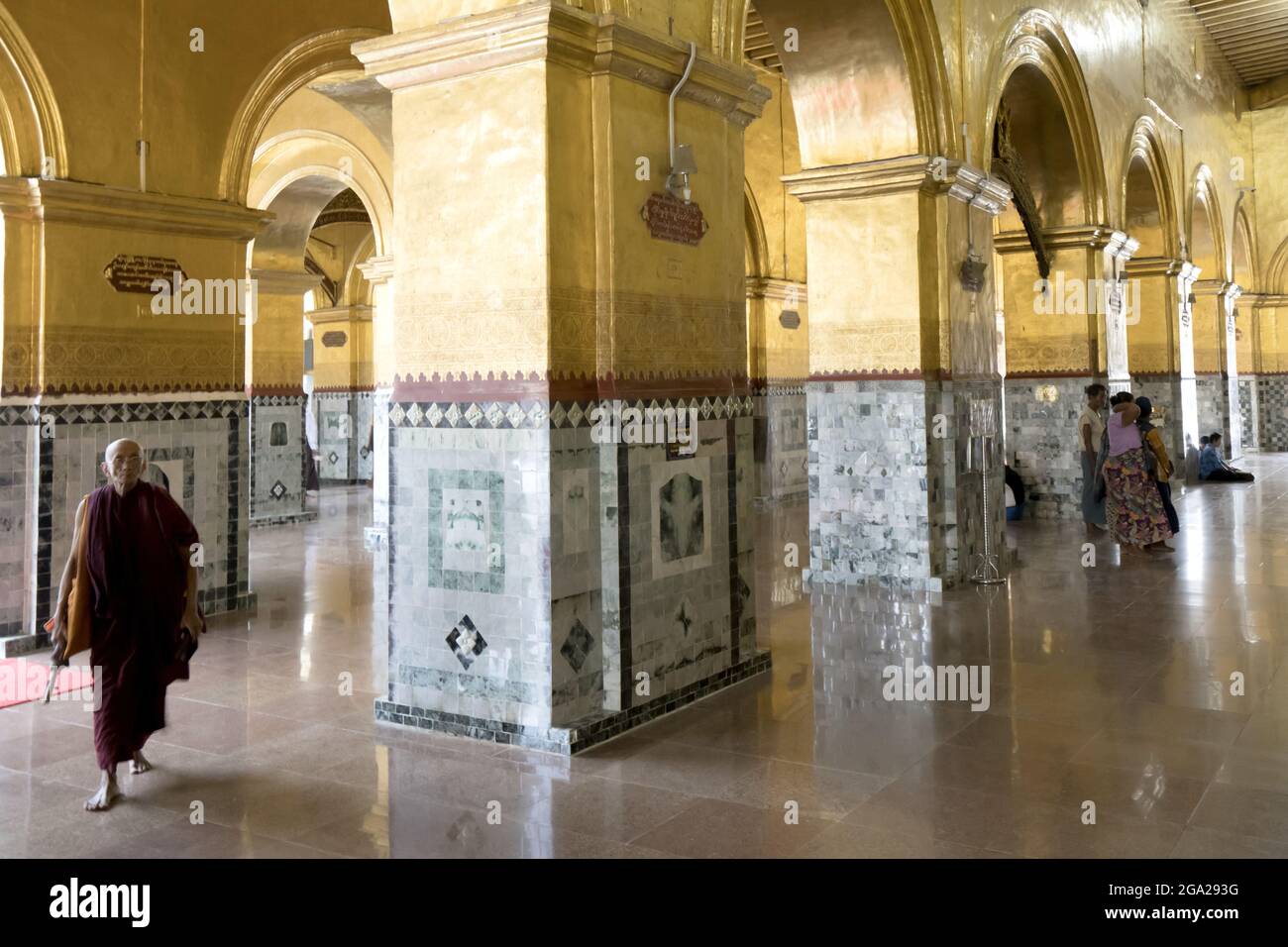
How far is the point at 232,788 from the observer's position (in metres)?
3.86

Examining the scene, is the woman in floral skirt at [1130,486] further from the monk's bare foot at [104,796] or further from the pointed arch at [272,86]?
the monk's bare foot at [104,796]

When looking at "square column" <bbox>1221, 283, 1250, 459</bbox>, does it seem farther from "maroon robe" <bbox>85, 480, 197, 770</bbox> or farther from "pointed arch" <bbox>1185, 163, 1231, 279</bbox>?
"maroon robe" <bbox>85, 480, 197, 770</bbox>

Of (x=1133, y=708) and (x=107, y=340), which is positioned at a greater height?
(x=107, y=340)

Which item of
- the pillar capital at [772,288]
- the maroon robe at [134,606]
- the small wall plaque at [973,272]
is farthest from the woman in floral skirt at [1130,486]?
the maroon robe at [134,606]

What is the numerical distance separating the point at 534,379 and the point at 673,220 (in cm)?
110

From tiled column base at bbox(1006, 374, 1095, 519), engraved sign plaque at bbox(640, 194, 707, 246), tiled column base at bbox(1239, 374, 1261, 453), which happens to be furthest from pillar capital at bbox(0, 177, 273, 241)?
tiled column base at bbox(1239, 374, 1261, 453)

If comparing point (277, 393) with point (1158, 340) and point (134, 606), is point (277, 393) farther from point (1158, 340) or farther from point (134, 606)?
point (1158, 340)

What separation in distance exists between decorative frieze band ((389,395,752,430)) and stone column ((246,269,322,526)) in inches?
316

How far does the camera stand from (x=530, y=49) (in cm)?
428

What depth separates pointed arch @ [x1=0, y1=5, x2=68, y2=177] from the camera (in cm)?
617

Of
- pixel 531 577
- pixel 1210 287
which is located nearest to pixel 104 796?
pixel 531 577

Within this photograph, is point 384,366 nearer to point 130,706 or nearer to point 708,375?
point 708,375
